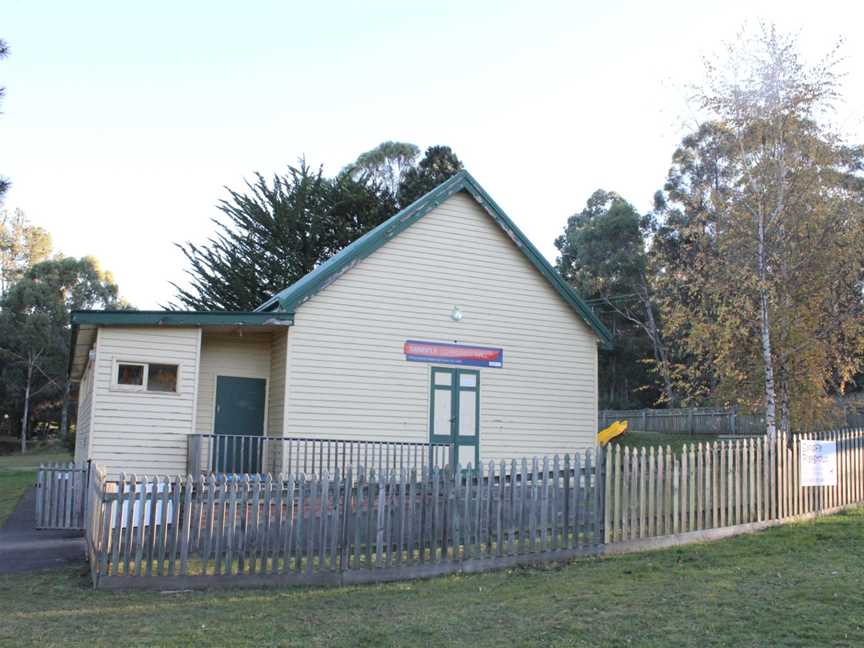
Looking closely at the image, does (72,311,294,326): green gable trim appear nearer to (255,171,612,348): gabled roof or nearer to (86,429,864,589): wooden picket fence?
(255,171,612,348): gabled roof

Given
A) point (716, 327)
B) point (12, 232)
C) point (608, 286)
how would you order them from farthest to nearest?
point (12, 232), point (608, 286), point (716, 327)

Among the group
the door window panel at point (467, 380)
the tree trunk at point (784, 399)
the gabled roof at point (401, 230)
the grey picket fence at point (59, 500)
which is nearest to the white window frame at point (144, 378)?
the grey picket fence at point (59, 500)

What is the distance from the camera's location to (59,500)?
614 inches

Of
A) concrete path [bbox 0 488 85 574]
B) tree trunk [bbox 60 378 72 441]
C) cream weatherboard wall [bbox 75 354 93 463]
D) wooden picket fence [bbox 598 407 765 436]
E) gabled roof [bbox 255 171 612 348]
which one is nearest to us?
concrete path [bbox 0 488 85 574]

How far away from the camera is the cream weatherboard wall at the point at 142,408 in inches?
606

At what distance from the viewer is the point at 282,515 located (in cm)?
1010

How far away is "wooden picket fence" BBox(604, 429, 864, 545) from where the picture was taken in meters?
11.3

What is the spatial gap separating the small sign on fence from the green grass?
230cm

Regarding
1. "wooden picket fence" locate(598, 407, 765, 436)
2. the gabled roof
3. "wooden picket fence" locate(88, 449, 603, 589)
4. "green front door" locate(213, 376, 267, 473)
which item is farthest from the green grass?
"wooden picket fence" locate(598, 407, 765, 436)

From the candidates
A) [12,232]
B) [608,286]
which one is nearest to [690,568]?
[608,286]

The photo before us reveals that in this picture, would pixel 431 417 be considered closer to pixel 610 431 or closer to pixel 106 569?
pixel 106 569

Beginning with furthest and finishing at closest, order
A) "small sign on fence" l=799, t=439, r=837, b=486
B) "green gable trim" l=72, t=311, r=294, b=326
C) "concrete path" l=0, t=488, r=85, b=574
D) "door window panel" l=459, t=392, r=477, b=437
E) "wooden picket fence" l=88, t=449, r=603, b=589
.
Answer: "door window panel" l=459, t=392, r=477, b=437 → "green gable trim" l=72, t=311, r=294, b=326 → "small sign on fence" l=799, t=439, r=837, b=486 → "concrete path" l=0, t=488, r=85, b=574 → "wooden picket fence" l=88, t=449, r=603, b=589

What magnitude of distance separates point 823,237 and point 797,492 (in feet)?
20.8

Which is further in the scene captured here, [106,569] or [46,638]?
[106,569]
